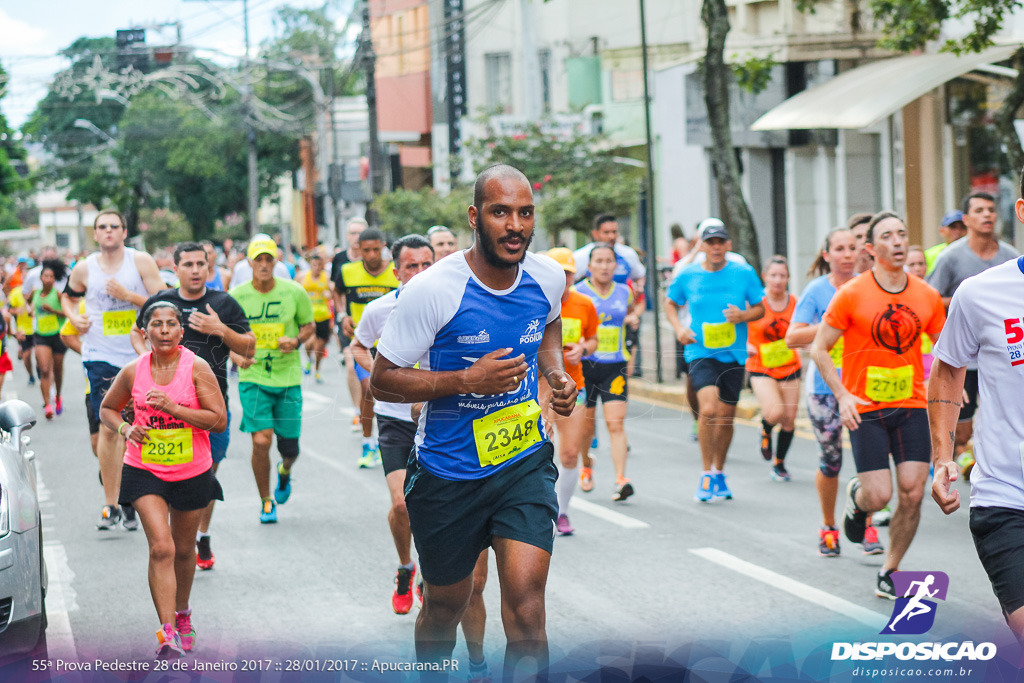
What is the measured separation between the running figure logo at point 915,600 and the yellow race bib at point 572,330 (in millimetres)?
2617

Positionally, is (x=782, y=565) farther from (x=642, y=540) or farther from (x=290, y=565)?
(x=290, y=565)

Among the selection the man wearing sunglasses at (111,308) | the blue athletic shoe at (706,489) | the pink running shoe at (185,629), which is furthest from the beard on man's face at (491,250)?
the blue athletic shoe at (706,489)

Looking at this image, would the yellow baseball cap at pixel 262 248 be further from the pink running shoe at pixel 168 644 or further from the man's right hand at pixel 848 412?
the man's right hand at pixel 848 412

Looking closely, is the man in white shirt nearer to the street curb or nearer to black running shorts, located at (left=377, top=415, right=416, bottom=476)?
black running shorts, located at (left=377, top=415, right=416, bottom=476)

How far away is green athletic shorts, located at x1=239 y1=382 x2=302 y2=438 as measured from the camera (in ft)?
29.8

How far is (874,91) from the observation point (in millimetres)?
16672

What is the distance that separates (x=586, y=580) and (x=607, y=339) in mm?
2686

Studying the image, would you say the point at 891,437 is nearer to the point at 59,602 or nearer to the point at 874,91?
the point at 59,602

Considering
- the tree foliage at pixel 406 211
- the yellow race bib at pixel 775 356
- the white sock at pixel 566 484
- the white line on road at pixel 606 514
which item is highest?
the tree foliage at pixel 406 211

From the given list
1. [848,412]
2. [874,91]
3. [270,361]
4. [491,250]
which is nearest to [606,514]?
[270,361]

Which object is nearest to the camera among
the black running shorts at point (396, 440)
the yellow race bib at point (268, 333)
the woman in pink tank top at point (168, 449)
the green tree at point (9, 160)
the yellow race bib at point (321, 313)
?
the woman in pink tank top at point (168, 449)

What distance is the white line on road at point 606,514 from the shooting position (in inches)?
346

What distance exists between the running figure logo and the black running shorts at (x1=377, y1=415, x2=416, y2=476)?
7.86 ft

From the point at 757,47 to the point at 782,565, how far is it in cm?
1449
